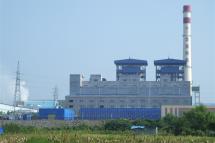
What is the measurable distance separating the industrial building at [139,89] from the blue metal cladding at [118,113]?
319 centimetres

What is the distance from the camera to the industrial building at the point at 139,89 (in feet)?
229

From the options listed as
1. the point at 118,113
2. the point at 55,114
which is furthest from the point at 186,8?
the point at 55,114

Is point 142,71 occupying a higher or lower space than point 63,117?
higher

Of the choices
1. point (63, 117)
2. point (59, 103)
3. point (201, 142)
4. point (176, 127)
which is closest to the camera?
point (201, 142)

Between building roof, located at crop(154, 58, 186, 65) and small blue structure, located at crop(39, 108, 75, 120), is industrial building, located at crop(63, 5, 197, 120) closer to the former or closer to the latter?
building roof, located at crop(154, 58, 186, 65)

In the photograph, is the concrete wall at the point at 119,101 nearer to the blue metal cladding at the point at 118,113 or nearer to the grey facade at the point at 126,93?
the grey facade at the point at 126,93

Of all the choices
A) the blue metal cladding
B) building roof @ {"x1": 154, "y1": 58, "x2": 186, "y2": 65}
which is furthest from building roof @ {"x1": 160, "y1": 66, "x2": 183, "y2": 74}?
the blue metal cladding

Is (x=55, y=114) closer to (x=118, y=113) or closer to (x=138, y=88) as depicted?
(x=118, y=113)

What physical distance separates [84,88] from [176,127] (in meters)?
38.6

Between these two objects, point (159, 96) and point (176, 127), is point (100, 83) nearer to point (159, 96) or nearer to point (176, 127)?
point (159, 96)

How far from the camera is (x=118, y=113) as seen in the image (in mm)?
63469

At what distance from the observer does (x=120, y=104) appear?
2766 inches

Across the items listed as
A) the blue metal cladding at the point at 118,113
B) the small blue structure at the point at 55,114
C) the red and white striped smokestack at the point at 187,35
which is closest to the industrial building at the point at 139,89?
the red and white striped smokestack at the point at 187,35

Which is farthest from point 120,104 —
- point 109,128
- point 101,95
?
point 109,128
